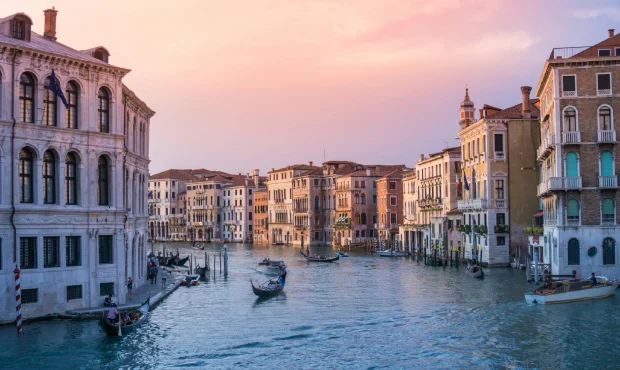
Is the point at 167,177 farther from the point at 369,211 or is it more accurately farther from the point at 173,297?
the point at 173,297

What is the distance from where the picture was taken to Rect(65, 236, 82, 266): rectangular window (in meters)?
21.9

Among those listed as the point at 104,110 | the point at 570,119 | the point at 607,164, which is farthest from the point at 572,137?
the point at 104,110

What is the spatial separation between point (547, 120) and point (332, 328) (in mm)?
17653

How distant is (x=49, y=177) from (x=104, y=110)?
2723mm

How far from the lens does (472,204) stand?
1751 inches

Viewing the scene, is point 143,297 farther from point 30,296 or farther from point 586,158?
point 586,158

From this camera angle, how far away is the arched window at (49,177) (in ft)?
70.5

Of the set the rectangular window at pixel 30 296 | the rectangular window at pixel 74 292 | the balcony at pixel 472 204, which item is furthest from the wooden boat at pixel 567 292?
the rectangular window at pixel 30 296

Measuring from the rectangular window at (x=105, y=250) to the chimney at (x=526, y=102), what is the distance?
2585 centimetres

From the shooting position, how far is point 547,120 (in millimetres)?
34875

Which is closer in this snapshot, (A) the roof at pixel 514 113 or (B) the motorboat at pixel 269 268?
(A) the roof at pixel 514 113

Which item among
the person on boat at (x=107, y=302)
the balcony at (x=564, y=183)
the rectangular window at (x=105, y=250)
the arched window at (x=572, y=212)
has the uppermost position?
the balcony at (x=564, y=183)

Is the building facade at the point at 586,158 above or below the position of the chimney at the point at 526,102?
below

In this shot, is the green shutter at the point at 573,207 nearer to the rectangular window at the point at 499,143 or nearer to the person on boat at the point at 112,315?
the rectangular window at the point at 499,143
